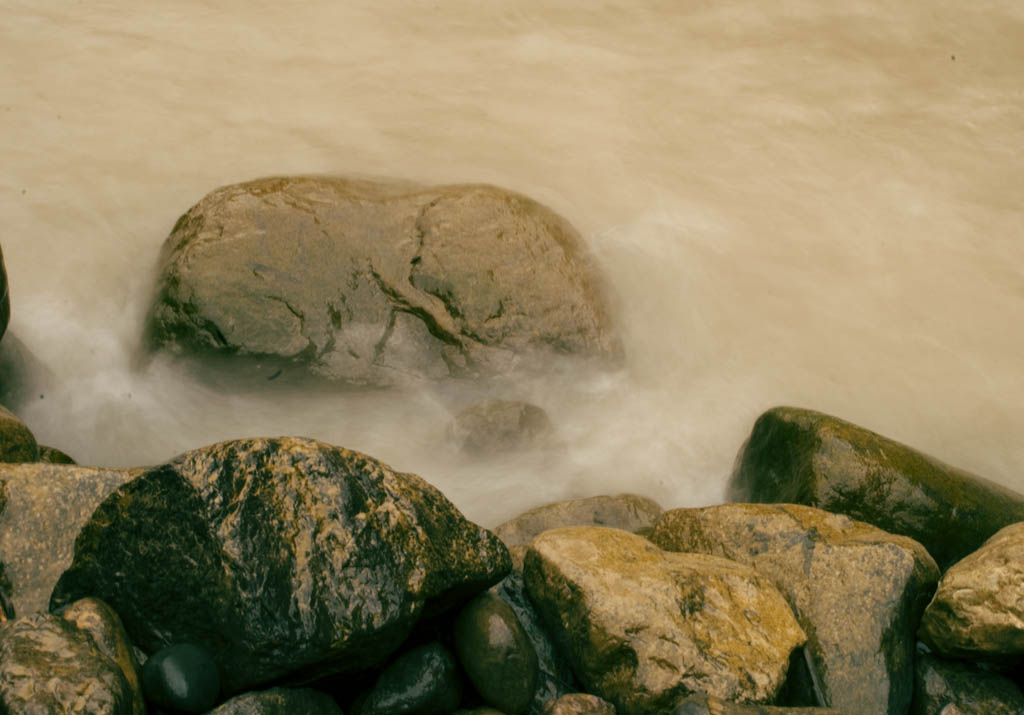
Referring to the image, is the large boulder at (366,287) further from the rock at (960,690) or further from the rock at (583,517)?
the rock at (960,690)

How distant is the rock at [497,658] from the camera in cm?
376

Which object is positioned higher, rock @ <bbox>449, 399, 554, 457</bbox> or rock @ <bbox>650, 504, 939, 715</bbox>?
rock @ <bbox>650, 504, 939, 715</bbox>

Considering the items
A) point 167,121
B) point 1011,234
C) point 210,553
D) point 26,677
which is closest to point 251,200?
point 167,121

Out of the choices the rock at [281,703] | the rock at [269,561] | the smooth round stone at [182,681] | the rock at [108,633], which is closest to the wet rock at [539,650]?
the rock at [269,561]

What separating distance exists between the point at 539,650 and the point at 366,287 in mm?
2508

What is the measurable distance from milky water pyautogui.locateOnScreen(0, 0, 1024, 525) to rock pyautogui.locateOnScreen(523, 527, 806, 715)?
131cm

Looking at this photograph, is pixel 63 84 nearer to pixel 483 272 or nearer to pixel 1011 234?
pixel 483 272

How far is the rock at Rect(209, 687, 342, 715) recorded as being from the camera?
3.36 metres

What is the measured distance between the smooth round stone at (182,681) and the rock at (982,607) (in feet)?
8.99

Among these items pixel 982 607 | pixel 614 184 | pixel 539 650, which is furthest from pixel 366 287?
pixel 982 607

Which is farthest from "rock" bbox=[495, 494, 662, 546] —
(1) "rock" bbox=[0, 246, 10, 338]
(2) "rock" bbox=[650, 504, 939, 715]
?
(1) "rock" bbox=[0, 246, 10, 338]

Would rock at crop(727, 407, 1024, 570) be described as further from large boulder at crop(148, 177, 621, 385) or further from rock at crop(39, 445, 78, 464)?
rock at crop(39, 445, 78, 464)

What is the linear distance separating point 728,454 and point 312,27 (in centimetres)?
564

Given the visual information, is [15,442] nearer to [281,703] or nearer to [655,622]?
[281,703]
